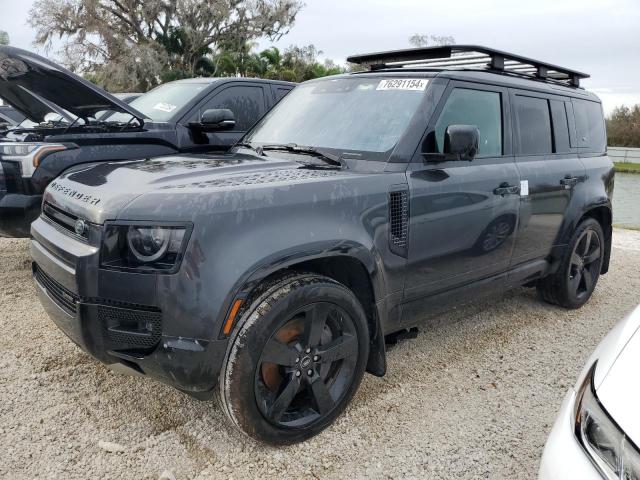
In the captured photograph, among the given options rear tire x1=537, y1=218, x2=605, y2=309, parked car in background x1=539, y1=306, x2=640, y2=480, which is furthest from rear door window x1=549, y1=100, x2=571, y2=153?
parked car in background x1=539, y1=306, x2=640, y2=480

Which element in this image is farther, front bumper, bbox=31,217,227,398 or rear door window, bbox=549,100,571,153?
rear door window, bbox=549,100,571,153

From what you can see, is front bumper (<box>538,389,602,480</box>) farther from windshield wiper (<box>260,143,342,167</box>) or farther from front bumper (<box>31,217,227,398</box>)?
windshield wiper (<box>260,143,342,167</box>)

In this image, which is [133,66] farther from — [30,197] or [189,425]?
[189,425]

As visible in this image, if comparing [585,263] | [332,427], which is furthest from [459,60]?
[332,427]

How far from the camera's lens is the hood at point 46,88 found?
167 inches

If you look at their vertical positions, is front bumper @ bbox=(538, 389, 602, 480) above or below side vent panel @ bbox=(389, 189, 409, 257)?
below

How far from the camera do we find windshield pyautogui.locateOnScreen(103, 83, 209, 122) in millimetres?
5684

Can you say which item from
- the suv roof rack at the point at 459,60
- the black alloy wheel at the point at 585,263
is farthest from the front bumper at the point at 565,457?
the black alloy wheel at the point at 585,263

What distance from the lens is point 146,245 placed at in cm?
225

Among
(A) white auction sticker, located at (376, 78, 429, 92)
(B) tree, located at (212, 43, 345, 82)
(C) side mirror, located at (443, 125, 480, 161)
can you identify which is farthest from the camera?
(B) tree, located at (212, 43, 345, 82)

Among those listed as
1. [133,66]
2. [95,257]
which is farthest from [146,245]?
[133,66]

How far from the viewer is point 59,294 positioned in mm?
2541

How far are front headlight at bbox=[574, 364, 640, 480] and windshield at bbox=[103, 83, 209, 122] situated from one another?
16.0ft

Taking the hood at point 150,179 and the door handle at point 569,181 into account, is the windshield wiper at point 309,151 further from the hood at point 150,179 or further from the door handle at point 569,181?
the door handle at point 569,181
